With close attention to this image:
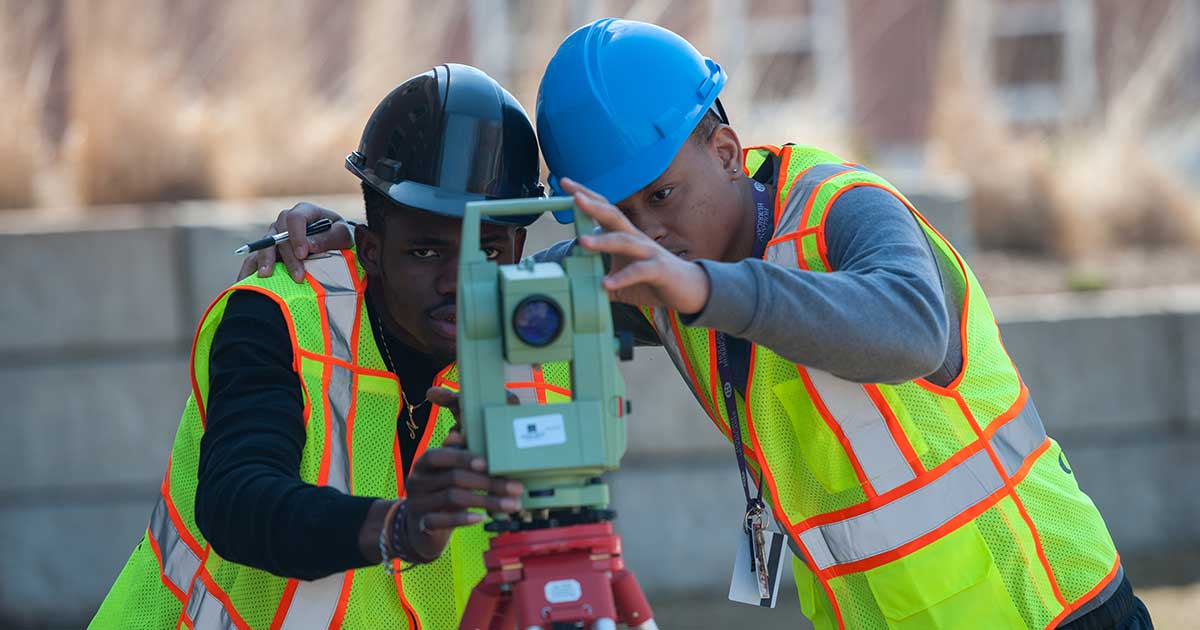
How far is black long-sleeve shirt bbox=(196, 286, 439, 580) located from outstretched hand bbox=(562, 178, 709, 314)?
55 cm

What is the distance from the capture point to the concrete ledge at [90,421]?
228 inches

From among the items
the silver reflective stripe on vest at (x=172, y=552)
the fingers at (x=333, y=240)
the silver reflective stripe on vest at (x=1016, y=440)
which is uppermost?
the fingers at (x=333, y=240)

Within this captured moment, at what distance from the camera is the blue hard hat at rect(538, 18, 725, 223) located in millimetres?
2643

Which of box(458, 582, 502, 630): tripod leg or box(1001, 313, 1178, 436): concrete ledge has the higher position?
box(458, 582, 502, 630): tripod leg

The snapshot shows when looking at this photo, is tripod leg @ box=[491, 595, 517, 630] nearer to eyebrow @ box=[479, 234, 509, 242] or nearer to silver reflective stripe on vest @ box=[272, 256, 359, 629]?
silver reflective stripe on vest @ box=[272, 256, 359, 629]

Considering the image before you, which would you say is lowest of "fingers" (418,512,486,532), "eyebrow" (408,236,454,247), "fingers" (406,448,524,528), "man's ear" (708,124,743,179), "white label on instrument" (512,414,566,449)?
"fingers" (418,512,486,532)

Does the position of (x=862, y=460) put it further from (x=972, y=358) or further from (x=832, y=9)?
(x=832, y=9)

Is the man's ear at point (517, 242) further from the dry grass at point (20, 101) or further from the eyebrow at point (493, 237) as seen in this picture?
the dry grass at point (20, 101)

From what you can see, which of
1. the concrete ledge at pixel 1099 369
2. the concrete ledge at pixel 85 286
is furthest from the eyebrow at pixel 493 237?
the concrete ledge at pixel 1099 369

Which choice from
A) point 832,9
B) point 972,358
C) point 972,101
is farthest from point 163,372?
point 832,9

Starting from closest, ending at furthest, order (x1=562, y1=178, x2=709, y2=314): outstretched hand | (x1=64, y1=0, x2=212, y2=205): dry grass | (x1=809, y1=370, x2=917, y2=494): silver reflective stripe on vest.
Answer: (x1=562, y1=178, x2=709, y2=314): outstretched hand
(x1=809, y1=370, x2=917, y2=494): silver reflective stripe on vest
(x1=64, y1=0, x2=212, y2=205): dry grass

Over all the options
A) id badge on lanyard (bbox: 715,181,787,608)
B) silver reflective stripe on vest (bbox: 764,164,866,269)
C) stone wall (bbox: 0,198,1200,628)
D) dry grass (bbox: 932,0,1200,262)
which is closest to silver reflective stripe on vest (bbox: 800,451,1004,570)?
id badge on lanyard (bbox: 715,181,787,608)

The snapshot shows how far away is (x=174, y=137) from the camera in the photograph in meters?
6.76

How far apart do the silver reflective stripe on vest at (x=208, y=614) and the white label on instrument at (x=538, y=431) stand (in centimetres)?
99
